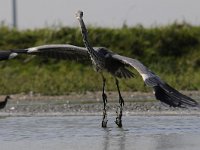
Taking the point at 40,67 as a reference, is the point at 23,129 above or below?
below

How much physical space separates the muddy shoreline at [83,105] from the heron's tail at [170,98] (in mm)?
3251

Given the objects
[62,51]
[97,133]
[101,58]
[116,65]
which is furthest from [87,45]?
[97,133]

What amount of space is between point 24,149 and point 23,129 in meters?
2.28

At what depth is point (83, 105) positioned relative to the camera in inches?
682

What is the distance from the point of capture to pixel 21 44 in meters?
25.5

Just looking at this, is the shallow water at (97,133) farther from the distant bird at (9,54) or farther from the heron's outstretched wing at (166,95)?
the distant bird at (9,54)

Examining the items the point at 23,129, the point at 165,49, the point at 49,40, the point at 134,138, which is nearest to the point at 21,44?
the point at 49,40

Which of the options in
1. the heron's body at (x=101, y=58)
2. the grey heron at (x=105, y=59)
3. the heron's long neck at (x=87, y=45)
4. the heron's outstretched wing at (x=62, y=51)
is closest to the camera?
the grey heron at (x=105, y=59)

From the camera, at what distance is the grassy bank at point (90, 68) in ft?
68.3

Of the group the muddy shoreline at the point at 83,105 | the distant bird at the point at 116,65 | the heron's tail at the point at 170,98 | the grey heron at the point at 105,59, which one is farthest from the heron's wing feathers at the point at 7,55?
the heron's tail at the point at 170,98

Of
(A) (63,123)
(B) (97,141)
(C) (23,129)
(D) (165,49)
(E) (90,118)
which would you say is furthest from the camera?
(D) (165,49)

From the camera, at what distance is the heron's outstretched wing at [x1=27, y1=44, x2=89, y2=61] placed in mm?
13953

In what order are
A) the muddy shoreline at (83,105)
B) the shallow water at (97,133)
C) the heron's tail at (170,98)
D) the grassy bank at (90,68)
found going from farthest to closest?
the grassy bank at (90,68)
the muddy shoreline at (83,105)
the shallow water at (97,133)
the heron's tail at (170,98)

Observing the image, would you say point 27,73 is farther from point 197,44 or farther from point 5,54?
point 5,54
